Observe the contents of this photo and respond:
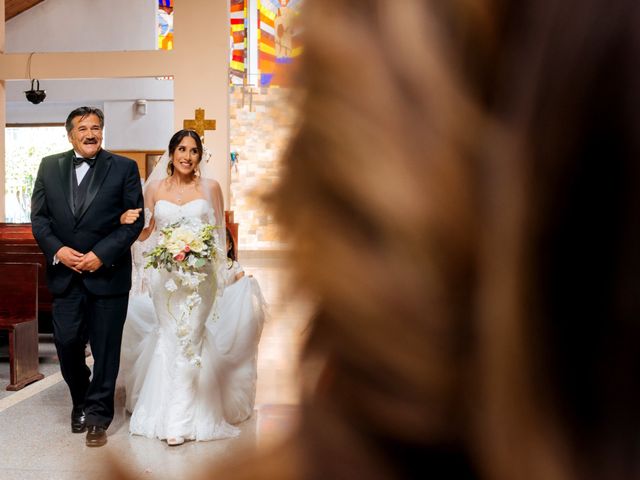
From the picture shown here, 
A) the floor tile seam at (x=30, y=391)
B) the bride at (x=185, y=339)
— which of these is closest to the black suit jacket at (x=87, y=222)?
the bride at (x=185, y=339)

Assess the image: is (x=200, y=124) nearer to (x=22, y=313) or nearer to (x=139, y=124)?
(x=22, y=313)

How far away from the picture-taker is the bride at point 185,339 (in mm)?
4770

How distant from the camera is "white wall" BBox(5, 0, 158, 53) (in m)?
16.8

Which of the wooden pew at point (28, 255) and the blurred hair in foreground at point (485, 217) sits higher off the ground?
the blurred hair in foreground at point (485, 217)

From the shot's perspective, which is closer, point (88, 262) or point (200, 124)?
point (88, 262)

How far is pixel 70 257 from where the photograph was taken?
4582mm

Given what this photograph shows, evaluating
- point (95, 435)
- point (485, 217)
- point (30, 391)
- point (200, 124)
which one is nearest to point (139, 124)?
point (200, 124)

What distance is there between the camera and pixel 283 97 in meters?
0.31

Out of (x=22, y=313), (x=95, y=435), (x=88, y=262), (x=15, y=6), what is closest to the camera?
(x=95, y=435)

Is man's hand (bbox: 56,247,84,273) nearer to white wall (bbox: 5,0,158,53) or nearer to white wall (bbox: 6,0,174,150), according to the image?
white wall (bbox: 6,0,174,150)

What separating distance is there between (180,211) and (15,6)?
13681mm

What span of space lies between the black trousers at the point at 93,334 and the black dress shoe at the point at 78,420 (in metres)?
0.13

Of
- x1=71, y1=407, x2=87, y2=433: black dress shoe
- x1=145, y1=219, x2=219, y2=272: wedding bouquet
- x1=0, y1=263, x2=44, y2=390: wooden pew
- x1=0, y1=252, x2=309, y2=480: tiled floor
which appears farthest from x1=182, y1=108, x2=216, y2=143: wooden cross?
x1=71, y1=407, x2=87, y2=433: black dress shoe

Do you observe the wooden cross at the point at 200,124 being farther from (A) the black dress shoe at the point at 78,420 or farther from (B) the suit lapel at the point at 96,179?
(A) the black dress shoe at the point at 78,420
